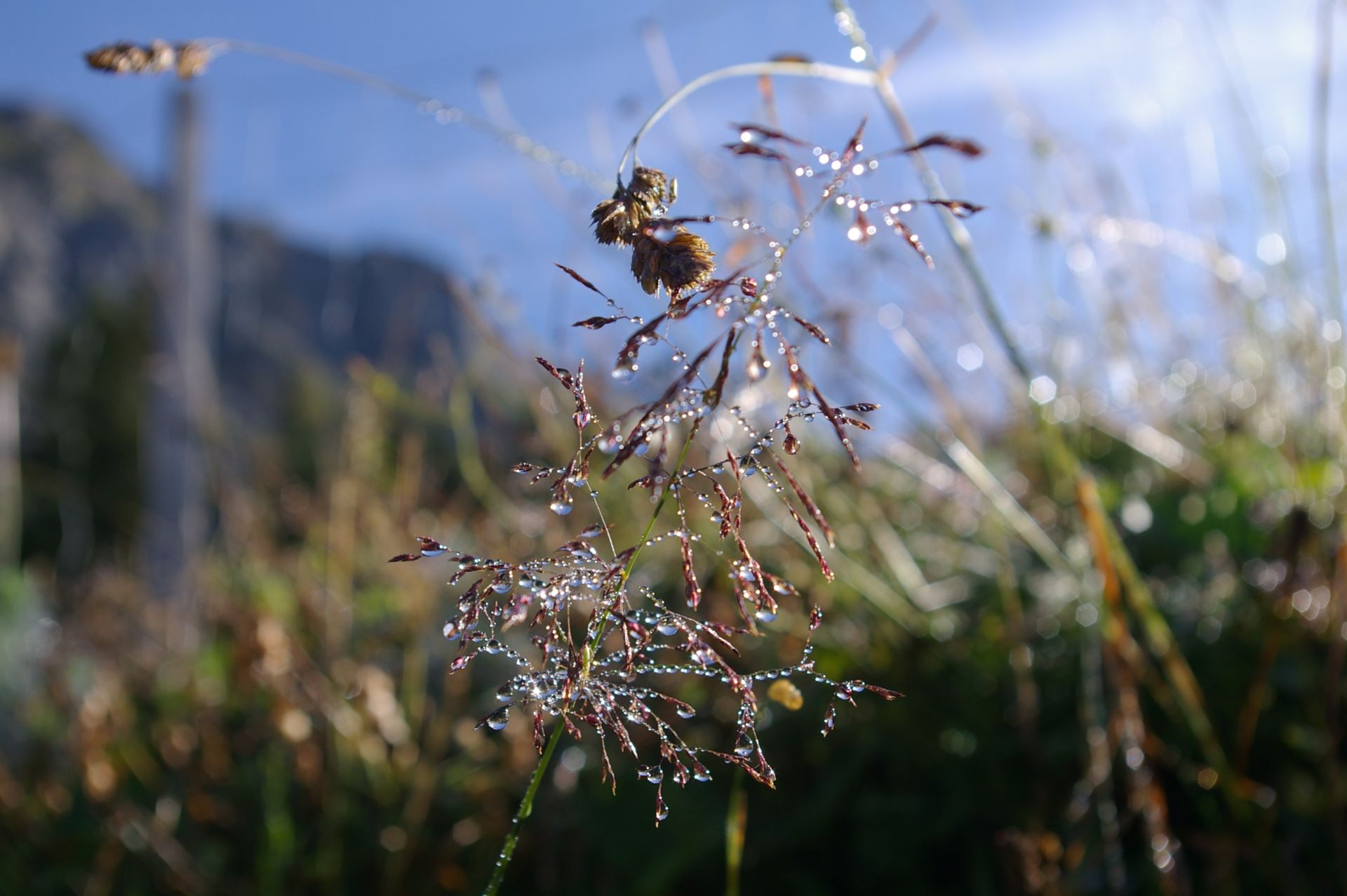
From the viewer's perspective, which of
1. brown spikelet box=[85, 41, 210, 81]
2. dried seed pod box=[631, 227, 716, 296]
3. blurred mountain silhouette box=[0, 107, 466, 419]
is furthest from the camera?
blurred mountain silhouette box=[0, 107, 466, 419]

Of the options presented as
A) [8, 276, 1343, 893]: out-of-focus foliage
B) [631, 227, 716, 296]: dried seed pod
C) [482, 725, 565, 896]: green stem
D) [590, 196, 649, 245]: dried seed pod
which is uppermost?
[590, 196, 649, 245]: dried seed pod

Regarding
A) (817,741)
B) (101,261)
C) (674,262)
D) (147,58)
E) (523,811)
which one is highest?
(101,261)

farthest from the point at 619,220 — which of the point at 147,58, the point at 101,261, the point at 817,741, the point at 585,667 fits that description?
the point at 101,261

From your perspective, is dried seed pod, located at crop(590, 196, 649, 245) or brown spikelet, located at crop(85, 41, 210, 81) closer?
dried seed pod, located at crop(590, 196, 649, 245)

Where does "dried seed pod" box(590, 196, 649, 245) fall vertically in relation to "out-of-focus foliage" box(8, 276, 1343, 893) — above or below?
above

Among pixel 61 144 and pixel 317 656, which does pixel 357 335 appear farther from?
pixel 61 144

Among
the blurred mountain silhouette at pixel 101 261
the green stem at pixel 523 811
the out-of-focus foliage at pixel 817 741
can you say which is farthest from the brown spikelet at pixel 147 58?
the blurred mountain silhouette at pixel 101 261

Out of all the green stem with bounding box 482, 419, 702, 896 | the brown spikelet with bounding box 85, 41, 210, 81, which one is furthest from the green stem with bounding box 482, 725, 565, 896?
the brown spikelet with bounding box 85, 41, 210, 81

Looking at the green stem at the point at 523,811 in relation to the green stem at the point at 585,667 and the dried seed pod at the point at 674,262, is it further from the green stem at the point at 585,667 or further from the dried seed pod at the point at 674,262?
the dried seed pod at the point at 674,262

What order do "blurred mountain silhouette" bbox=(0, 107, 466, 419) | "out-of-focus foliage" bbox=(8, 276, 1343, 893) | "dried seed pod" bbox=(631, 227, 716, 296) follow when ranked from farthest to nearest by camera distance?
"blurred mountain silhouette" bbox=(0, 107, 466, 419), "out-of-focus foliage" bbox=(8, 276, 1343, 893), "dried seed pod" bbox=(631, 227, 716, 296)

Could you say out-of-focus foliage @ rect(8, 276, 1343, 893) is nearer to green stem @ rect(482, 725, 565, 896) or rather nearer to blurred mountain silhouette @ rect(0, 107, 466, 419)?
green stem @ rect(482, 725, 565, 896)

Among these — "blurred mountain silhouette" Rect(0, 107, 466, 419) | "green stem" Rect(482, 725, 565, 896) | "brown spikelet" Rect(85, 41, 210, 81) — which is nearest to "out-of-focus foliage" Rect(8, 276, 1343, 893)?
"green stem" Rect(482, 725, 565, 896)

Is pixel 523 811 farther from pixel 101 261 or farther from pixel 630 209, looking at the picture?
pixel 101 261

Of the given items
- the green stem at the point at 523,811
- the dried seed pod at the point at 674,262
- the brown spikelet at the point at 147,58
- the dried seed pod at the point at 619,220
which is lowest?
the green stem at the point at 523,811
